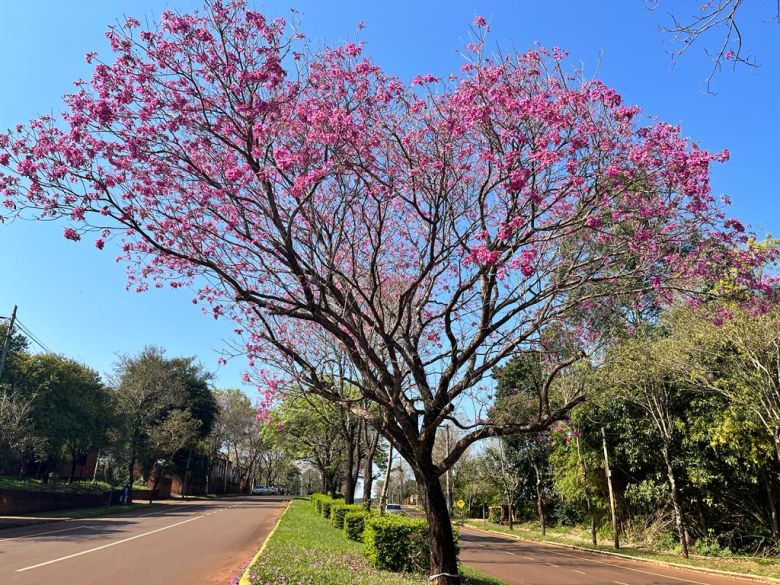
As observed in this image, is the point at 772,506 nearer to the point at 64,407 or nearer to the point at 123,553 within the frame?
the point at 123,553

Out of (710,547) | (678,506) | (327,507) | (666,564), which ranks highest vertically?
(678,506)

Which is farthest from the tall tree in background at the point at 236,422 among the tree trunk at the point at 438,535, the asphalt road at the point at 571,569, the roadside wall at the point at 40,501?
the tree trunk at the point at 438,535

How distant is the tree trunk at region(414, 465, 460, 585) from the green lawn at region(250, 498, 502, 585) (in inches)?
23.3

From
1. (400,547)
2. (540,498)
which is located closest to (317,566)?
(400,547)

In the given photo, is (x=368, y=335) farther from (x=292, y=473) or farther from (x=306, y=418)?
(x=292, y=473)

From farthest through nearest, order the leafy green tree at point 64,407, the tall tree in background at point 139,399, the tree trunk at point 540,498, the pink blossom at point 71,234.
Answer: the tall tree in background at point 139,399, the tree trunk at point 540,498, the leafy green tree at point 64,407, the pink blossom at point 71,234

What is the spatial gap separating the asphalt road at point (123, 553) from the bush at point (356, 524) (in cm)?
293

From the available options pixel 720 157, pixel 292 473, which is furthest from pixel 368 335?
pixel 292 473

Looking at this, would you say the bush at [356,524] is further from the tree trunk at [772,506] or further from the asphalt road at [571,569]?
the tree trunk at [772,506]

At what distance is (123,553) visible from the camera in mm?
13453

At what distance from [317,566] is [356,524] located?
765 centimetres

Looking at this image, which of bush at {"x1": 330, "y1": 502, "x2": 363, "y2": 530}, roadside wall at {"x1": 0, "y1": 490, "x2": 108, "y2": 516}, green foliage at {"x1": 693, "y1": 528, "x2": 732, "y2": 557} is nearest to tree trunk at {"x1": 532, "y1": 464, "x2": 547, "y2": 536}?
green foliage at {"x1": 693, "y1": 528, "x2": 732, "y2": 557}

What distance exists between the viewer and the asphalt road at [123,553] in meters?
10.2

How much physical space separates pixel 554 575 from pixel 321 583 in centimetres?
955
